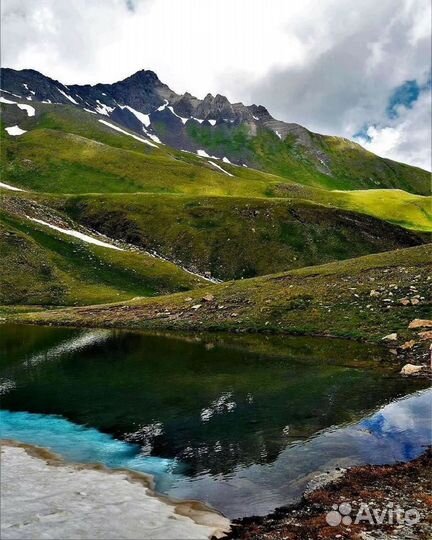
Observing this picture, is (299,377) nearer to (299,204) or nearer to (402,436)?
(402,436)

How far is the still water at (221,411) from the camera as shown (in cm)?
2373

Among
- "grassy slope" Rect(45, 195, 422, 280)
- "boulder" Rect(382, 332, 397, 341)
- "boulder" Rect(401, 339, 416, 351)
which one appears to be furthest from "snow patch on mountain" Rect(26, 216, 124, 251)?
"boulder" Rect(401, 339, 416, 351)

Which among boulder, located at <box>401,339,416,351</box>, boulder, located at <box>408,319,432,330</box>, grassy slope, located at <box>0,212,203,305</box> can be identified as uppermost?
grassy slope, located at <box>0,212,203,305</box>

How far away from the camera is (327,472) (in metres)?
23.2

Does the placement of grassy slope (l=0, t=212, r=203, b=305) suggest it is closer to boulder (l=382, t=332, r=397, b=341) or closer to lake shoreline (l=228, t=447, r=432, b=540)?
boulder (l=382, t=332, r=397, b=341)

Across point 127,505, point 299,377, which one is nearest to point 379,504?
point 127,505

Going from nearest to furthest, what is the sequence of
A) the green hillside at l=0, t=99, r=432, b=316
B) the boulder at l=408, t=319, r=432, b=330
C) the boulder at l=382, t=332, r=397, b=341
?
the boulder at l=408, t=319, r=432, b=330 < the boulder at l=382, t=332, r=397, b=341 < the green hillside at l=0, t=99, r=432, b=316

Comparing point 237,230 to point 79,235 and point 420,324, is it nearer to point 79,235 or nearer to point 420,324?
point 79,235

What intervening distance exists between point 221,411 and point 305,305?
36089 millimetres

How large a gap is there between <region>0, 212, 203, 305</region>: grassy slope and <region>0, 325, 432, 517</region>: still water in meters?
36.6

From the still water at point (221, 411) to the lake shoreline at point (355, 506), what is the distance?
97cm

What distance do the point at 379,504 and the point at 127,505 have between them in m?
9.90

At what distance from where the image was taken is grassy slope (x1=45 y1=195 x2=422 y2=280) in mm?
120500

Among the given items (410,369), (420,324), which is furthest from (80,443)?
(420,324)
